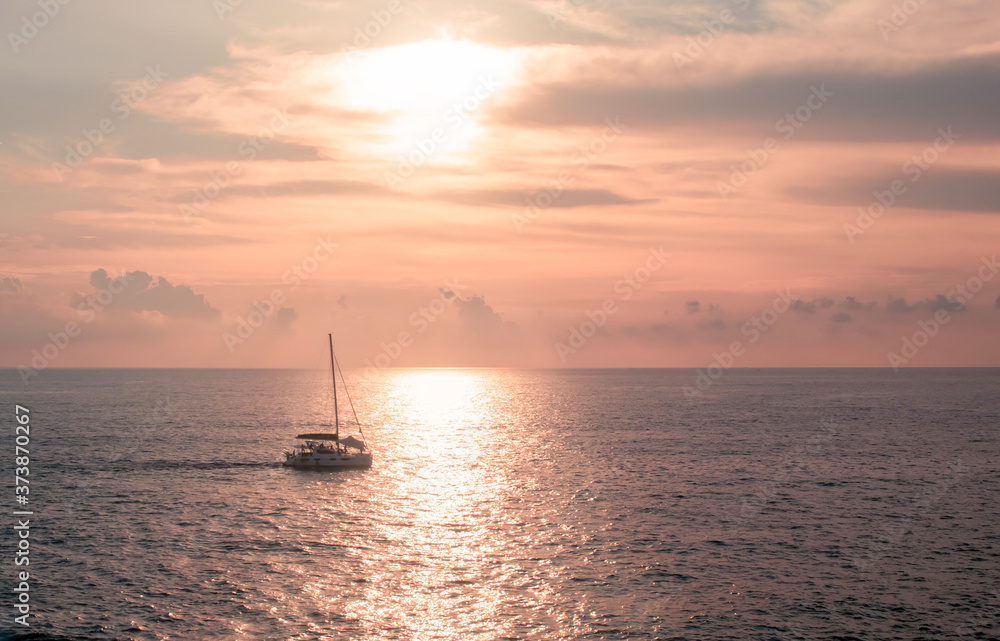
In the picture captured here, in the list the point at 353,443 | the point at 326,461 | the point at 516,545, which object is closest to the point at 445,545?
the point at 516,545

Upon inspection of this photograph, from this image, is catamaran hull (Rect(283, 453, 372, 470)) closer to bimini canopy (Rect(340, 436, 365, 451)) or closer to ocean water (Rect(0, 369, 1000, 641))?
bimini canopy (Rect(340, 436, 365, 451))

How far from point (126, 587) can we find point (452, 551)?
84.2ft

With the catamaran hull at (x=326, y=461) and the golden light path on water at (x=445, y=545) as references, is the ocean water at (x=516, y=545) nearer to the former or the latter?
the golden light path on water at (x=445, y=545)

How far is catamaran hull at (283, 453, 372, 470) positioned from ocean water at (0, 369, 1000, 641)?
6.00 ft

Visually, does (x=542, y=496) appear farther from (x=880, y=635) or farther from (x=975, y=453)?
(x=975, y=453)

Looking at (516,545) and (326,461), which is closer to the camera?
(516,545)

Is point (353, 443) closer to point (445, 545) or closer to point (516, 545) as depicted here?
point (445, 545)

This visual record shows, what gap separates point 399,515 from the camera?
2977 inches

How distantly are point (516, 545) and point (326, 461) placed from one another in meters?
49.1

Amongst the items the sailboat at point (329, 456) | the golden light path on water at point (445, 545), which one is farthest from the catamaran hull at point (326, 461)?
the golden light path on water at point (445, 545)

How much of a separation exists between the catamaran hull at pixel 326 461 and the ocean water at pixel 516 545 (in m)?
1.83

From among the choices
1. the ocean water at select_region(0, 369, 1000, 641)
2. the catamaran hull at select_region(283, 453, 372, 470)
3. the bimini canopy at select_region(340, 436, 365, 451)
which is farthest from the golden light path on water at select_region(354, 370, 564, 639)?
the bimini canopy at select_region(340, 436, 365, 451)

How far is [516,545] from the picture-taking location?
63500 millimetres

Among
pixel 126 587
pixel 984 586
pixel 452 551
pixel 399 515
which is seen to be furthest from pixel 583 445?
pixel 126 587
